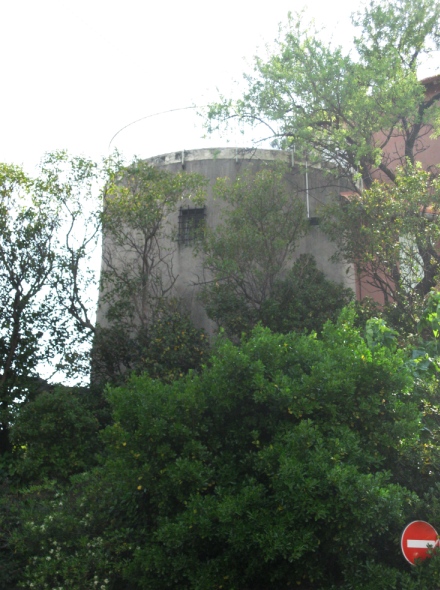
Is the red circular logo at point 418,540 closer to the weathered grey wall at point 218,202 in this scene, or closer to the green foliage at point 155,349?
the green foliage at point 155,349

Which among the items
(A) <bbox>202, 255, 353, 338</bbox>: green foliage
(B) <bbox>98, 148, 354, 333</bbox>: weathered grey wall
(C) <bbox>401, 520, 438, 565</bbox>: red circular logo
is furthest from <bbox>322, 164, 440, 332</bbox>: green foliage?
(C) <bbox>401, 520, 438, 565</bbox>: red circular logo

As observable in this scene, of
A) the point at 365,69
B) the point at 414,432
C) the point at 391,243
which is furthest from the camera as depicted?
the point at 365,69

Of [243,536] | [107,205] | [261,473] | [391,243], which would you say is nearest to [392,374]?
[261,473]

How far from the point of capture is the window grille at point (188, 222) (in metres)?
16.8

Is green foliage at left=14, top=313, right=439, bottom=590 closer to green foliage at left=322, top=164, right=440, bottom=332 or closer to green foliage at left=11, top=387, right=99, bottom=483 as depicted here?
green foliage at left=11, top=387, right=99, bottom=483

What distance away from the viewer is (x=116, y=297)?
53.5 feet

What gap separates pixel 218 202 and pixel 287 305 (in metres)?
3.74

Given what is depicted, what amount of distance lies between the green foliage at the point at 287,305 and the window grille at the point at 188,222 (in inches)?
88.9

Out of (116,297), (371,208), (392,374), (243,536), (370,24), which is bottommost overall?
(243,536)

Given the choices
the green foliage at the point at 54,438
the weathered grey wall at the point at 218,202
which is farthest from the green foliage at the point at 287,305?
the green foliage at the point at 54,438

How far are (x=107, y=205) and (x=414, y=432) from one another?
917cm

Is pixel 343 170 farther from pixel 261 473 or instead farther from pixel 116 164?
pixel 261 473

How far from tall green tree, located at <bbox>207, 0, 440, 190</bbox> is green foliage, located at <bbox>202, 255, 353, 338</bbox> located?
2491mm

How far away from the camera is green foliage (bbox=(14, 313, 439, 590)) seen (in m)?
7.52
